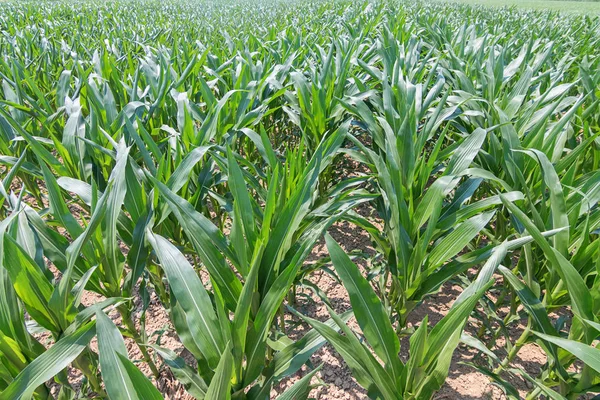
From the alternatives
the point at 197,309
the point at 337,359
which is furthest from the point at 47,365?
the point at 337,359

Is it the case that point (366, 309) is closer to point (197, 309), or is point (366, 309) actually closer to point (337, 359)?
point (197, 309)

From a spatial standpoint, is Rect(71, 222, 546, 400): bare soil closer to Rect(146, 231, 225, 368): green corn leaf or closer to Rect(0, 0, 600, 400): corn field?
Rect(0, 0, 600, 400): corn field

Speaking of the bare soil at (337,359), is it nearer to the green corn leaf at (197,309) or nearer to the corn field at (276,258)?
the corn field at (276,258)

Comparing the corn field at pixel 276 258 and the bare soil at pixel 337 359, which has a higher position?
the corn field at pixel 276 258

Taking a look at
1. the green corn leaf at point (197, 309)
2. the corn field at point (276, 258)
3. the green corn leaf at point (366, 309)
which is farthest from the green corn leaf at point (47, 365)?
the green corn leaf at point (366, 309)

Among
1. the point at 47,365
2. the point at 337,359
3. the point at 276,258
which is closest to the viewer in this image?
the point at 47,365

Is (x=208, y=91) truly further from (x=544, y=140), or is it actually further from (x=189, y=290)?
(x=544, y=140)

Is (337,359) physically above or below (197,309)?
below

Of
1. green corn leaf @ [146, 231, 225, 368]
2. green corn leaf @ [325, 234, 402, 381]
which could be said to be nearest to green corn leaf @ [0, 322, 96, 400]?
green corn leaf @ [146, 231, 225, 368]

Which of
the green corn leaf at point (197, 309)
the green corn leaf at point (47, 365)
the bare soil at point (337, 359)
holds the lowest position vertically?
the bare soil at point (337, 359)

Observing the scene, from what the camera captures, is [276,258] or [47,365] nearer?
[47,365]

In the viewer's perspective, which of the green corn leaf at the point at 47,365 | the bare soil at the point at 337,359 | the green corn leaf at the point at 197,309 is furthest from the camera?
A: the bare soil at the point at 337,359

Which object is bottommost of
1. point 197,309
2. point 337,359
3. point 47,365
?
point 337,359

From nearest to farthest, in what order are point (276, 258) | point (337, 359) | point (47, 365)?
point (47, 365)
point (276, 258)
point (337, 359)
